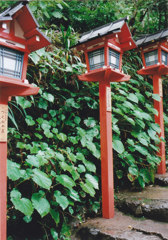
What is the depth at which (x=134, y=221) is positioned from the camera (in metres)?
2.58

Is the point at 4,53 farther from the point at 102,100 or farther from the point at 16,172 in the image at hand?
the point at 102,100

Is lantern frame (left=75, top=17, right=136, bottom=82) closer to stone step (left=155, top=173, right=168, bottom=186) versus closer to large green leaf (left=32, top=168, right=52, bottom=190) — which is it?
large green leaf (left=32, top=168, right=52, bottom=190)

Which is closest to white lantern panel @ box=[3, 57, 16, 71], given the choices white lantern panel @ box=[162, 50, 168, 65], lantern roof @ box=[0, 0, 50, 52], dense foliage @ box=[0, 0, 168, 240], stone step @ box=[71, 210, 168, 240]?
lantern roof @ box=[0, 0, 50, 52]

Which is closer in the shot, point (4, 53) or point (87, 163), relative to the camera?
point (4, 53)

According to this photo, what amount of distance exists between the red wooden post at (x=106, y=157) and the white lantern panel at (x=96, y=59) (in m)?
0.22

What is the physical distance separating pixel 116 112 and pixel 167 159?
1814 mm

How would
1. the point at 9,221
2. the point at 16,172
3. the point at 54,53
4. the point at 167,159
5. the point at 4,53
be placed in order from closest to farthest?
Result: the point at 4,53
the point at 16,172
the point at 9,221
the point at 54,53
the point at 167,159

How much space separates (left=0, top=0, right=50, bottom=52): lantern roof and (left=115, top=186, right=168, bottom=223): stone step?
2180 millimetres

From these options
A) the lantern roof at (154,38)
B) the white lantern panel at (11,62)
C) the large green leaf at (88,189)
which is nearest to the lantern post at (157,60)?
the lantern roof at (154,38)

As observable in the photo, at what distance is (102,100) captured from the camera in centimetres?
281

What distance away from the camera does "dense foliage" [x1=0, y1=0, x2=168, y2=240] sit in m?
2.36

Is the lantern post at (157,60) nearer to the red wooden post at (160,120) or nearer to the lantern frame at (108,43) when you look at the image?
the red wooden post at (160,120)

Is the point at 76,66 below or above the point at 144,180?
above

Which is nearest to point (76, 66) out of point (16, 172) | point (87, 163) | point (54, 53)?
point (54, 53)
